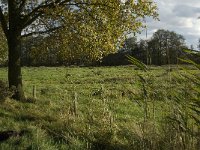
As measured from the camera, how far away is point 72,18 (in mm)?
17094

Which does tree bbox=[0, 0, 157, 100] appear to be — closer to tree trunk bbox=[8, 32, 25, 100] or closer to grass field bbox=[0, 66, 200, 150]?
tree trunk bbox=[8, 32, 25, 100]

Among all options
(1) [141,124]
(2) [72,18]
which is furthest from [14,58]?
(1) [141,124]

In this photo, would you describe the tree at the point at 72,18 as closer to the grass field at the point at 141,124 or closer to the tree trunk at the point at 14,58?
the tree trunk at the point at 14,58

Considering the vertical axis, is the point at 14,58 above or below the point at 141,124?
above

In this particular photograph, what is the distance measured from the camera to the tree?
56.3ft

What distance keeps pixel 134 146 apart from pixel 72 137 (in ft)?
5.57

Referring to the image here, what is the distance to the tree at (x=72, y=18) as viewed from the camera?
17156mm

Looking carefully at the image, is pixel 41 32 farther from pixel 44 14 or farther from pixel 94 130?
pixel 94 130

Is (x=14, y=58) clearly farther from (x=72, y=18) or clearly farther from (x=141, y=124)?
(x=141, y=124)

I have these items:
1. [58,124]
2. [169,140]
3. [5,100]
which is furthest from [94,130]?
[5,100]

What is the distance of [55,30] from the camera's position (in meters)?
18.2

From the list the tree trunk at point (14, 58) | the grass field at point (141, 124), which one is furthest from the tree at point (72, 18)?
the grass field at point (141, 124)

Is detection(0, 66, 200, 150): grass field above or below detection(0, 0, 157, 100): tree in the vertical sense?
below

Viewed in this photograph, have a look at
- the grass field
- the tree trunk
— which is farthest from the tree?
the grass field
